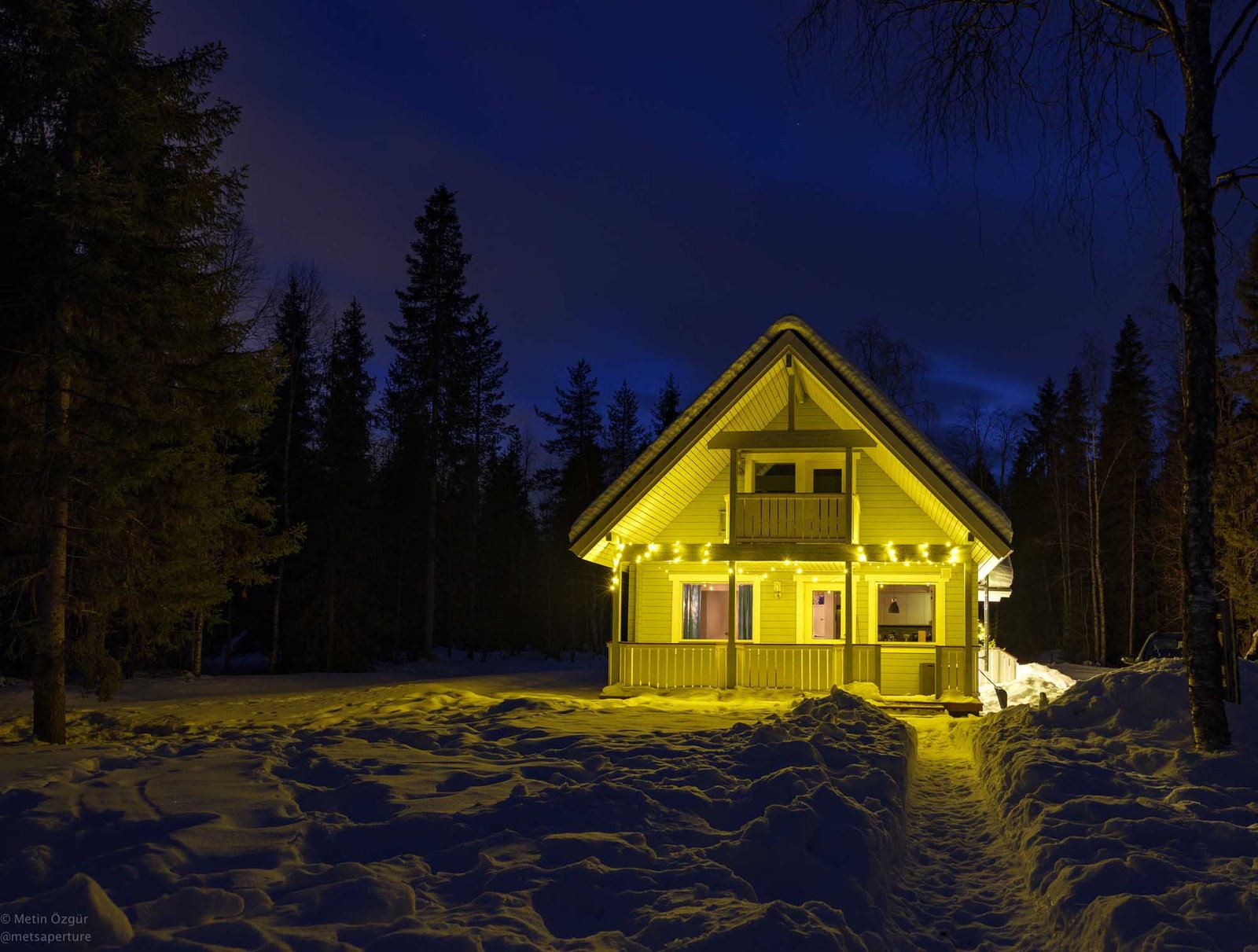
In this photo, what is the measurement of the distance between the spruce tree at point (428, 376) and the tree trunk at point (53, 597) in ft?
62.7

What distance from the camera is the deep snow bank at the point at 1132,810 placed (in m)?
4.05

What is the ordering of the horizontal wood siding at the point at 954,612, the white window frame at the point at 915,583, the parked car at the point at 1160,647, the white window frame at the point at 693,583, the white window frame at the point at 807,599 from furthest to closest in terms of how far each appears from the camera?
the parked car at the point at 1160,647, the white window frame at the point at 693,583, the white window frame at the point at 807,599, the white window frame at the point at 915,583, the horizontal wood siding at the point at 954,612

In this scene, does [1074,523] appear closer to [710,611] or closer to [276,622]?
[710,611]

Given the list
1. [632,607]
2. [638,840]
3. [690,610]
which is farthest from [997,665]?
[638,840]

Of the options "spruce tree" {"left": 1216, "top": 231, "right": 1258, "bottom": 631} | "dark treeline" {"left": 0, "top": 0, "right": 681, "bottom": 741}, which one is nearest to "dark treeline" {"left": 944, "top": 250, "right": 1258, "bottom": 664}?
"spruce tree" {"left": 1216, "top": 231, "right": 1258, "bottom": 631}

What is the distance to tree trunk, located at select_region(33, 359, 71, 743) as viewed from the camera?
10000mm

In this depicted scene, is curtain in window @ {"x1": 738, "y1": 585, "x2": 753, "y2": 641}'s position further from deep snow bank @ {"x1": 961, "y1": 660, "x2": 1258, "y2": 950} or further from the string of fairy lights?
deep snow bank @ {"x1": 961, "y1": 660, "x2": 1258, "y2": 950}

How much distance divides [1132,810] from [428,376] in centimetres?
2843

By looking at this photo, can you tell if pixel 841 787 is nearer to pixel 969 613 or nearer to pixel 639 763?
pixel 639 763

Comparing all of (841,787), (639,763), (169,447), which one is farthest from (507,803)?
(169,447)

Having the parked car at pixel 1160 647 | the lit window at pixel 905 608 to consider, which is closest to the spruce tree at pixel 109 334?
the lit window at pixel 905 608

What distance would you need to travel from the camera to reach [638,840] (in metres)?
5.09

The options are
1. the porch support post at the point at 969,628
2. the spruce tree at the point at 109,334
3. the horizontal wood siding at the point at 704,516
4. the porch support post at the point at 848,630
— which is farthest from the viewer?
the horizontal wood siding at the point at 704,516

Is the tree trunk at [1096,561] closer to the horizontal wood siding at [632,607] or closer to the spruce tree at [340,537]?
the horizontal wood siding at [632,607]
